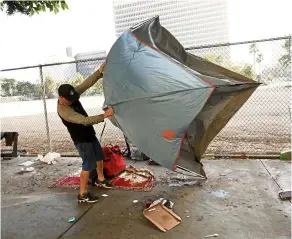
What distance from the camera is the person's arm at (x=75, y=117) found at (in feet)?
11.8

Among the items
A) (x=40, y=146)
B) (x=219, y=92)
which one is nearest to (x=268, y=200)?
(x=219, y=92)

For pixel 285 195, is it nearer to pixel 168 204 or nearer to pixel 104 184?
pixel 168 204

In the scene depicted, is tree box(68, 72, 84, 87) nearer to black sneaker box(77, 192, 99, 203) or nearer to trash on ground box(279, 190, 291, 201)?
black sneaker box(77, 192, 99, 203)

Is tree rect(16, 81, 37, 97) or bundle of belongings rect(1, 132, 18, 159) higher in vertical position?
tree rect(16, 81, 37, 97)

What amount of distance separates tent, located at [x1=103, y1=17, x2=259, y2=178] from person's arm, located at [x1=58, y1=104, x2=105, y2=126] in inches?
12.6

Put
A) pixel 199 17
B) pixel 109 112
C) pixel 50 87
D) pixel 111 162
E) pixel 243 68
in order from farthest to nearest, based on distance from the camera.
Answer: pixel 199 17
pixel 50 87
pixel 243 68
pixel 111 162
pixel 109 112

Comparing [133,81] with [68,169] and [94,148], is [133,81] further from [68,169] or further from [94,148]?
[68,169]

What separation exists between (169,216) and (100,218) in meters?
0.93

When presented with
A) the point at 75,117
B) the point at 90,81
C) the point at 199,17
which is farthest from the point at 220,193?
the point at 199,17

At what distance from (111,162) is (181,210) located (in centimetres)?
178

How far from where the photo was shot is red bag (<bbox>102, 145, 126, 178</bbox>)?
4.92m

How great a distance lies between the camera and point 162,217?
3385 mm

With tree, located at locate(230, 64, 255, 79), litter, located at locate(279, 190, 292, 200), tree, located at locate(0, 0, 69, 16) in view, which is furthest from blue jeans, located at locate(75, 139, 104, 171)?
tree, located at locate(230, 64, 255, 79)

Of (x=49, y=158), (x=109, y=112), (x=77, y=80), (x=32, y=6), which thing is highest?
(x=32, y=6)
